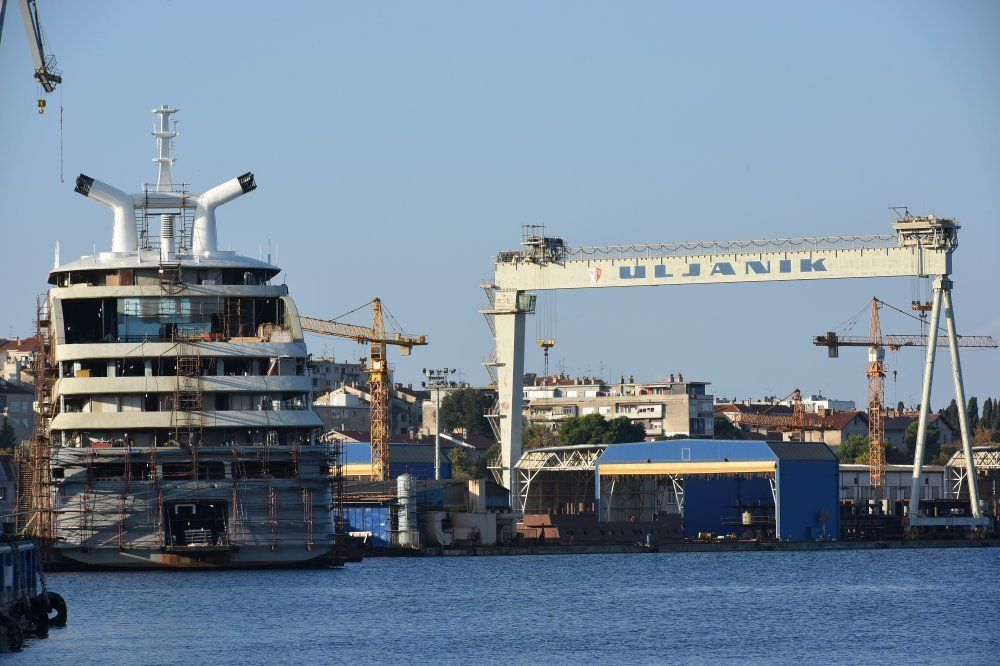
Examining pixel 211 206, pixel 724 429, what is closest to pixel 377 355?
pixel 211 206

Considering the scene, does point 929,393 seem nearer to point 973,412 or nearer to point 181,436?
point 181,436

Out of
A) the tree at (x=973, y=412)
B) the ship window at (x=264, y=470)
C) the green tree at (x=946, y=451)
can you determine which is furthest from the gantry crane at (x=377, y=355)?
the tree at (x=973, y=412)

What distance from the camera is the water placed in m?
48.3

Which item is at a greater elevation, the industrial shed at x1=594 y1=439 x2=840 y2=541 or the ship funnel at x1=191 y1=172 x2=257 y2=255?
the ship funnel at x1=191 y1=172 x2=257 y2=255

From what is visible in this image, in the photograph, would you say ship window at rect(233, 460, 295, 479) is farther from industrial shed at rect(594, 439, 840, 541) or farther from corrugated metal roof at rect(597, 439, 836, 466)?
corrugated metal roof at rect(597, 439, 836, 466)

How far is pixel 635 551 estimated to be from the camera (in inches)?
3959

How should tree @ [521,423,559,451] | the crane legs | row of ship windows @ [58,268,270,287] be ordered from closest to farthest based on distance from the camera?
row of ship windows @ [58,268,270,287] < the crane legs < tree @ [521,423,559,451]

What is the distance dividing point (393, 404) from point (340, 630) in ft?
467

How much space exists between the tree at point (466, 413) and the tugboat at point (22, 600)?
14247 cm

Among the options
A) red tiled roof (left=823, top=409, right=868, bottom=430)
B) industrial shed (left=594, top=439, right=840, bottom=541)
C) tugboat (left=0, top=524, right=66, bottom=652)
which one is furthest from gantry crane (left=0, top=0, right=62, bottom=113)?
red tiled roof (left=823, top=409, right=868, bottom=430)

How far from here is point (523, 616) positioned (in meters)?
57.7

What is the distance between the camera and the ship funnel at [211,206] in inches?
2896

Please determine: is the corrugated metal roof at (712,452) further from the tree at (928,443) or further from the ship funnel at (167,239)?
the tree at (928,443)

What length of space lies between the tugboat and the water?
1.40 feet
